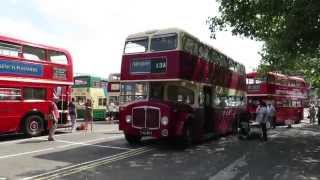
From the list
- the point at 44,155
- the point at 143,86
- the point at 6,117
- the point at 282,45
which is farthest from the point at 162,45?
the point at 6,117

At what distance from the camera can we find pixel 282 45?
52.7 feet

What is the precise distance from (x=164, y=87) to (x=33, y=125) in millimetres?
6585

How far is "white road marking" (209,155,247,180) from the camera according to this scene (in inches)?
435

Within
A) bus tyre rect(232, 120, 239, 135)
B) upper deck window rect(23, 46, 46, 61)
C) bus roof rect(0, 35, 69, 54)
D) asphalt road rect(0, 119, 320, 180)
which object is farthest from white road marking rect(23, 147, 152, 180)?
bus tyre rect(232, 120, 239, 135)

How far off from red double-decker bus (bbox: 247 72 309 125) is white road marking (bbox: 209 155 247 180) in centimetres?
1859

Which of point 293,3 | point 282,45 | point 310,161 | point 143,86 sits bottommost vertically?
point 310,161

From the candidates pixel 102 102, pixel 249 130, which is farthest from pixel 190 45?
pixel 102 102

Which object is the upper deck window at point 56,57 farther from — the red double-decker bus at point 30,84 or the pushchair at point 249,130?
the pushchair at point 249,130

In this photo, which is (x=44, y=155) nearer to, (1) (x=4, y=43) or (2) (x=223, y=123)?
(1) (x=4, y=43)

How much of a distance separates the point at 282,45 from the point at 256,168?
5.19 m

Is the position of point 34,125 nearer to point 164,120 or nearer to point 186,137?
point 164,120

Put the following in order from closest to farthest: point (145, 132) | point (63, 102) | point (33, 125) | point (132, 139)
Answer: point (145, 132) → point (132, 139) → point (33, 125) → point (63, 102)

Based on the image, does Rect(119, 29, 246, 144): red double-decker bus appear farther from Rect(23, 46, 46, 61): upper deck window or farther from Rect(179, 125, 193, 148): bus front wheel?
Rect(23, 46, 46, 61): upper deck window

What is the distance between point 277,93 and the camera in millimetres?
33219
